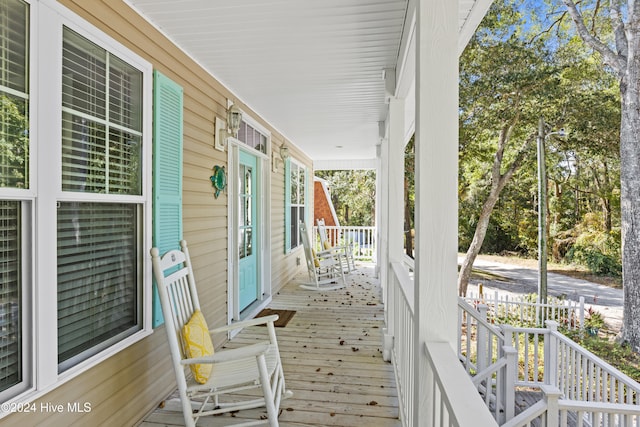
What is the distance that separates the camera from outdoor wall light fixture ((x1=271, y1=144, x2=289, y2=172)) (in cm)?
559

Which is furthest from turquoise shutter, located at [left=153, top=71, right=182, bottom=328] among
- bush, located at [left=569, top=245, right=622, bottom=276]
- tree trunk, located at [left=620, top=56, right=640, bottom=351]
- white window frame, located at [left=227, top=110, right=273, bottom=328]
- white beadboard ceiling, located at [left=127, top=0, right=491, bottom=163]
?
bush, located at [left=569, top=245, right=622, bottom=276]

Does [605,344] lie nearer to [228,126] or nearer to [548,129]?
[548,129]

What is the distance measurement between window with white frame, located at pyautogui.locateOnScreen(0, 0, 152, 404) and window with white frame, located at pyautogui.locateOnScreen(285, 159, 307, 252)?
172 inches

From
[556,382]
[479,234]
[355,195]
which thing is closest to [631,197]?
[556,382]

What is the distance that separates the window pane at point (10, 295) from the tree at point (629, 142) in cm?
442

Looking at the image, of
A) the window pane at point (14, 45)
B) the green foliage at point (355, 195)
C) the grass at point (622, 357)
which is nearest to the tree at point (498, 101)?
the grass at point (622, 357)

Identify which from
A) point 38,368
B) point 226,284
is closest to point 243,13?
point 38,368

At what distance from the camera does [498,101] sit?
8.46 meters

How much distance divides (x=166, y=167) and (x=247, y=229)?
7.25ft

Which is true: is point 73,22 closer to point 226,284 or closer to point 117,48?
point 117,48

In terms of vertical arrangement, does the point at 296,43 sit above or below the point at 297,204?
above

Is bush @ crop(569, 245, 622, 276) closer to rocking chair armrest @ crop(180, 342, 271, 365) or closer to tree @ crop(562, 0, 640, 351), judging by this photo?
tree @ crop(562, 0, 640, 351)

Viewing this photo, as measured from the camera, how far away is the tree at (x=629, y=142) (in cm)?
317

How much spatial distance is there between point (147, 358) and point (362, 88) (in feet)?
10.3
